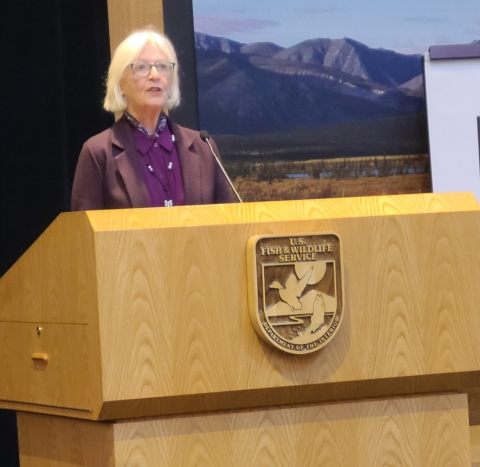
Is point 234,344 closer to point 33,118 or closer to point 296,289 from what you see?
point 296,289

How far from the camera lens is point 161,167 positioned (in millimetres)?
2770

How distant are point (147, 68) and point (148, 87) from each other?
6cm

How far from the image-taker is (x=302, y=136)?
4215 mm

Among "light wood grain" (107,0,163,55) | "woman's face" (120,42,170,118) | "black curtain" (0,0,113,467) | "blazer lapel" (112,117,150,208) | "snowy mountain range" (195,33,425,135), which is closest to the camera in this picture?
"blazer lapel" (112,117,150,208)

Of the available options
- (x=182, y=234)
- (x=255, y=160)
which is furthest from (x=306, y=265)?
(x=255, y=160)

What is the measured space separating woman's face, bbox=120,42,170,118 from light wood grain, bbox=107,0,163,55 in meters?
1.27

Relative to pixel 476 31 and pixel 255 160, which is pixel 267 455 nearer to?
pixel 255 160

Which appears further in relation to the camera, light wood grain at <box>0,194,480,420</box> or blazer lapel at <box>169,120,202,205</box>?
blazer lapel at <box>169,120,202,205</box>

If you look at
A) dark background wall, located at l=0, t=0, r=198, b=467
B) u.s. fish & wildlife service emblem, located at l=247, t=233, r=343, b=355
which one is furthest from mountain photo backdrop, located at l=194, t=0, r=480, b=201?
u.s. fish & wildlife service emblem, located at l=247, t=233, r=343, b=355

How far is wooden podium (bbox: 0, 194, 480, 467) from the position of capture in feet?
6.82

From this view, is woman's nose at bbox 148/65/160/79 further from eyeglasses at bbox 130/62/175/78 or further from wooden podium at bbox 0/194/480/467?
wooden podium at bbox 0/194/480/467

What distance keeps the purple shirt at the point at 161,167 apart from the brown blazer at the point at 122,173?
19mm

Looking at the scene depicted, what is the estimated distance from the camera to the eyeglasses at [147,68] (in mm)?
2785

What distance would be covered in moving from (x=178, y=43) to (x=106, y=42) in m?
0.30
